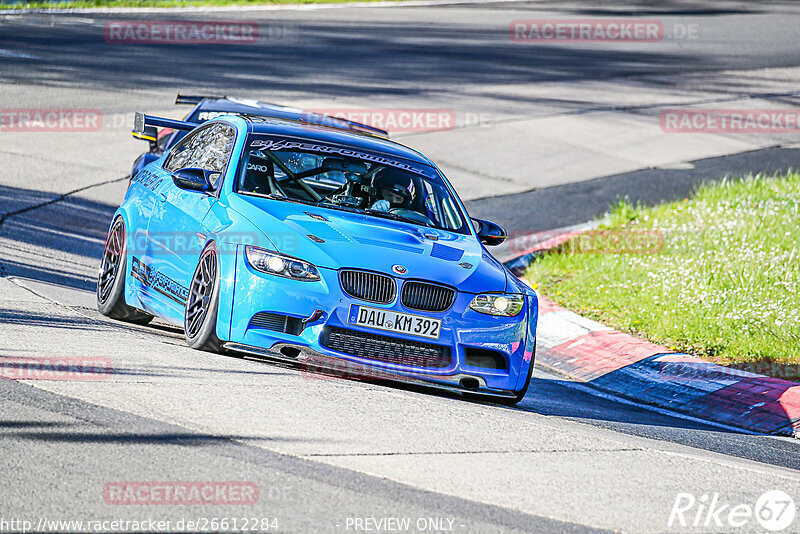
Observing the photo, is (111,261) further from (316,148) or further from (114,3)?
(114,3)

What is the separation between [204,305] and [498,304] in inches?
73.6

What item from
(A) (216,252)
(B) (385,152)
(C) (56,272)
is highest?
(B) (385,152)

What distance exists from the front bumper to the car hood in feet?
0.51

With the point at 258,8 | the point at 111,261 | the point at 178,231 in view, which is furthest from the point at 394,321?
the point at 258,8

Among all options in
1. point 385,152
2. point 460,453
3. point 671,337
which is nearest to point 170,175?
point 385,152

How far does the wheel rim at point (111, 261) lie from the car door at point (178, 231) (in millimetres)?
468

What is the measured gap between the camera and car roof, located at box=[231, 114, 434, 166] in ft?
27.6

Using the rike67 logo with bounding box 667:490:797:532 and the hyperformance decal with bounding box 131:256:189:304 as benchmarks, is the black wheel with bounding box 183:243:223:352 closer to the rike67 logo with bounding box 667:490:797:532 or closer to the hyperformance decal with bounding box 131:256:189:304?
the hyperformance decal with bounding box 131:256:189:304

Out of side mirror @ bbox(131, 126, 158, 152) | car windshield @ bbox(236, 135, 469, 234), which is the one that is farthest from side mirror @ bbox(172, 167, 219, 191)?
side mirror @ bbox(131, 126, 158, 152)

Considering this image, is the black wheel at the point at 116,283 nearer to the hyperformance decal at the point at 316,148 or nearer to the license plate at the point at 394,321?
the hyperformance decal at the point at 316,148

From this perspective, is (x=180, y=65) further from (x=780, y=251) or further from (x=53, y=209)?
(x=780, y=251)

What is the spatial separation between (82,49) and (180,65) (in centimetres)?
247

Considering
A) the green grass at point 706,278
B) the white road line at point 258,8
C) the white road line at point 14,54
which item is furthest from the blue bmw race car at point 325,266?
the white road line at point 258,8

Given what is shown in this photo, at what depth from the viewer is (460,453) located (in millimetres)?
5609
